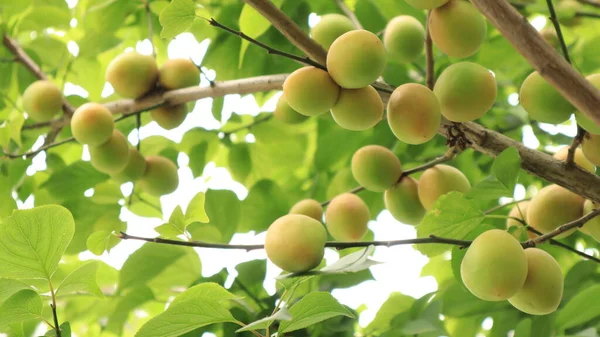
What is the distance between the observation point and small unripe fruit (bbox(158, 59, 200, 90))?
132 centimetres

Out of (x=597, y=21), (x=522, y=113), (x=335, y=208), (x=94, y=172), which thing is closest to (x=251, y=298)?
(x=335, y=208)

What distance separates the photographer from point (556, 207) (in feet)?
3.06

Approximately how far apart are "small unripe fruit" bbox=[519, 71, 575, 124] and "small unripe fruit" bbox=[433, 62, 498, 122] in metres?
0.05

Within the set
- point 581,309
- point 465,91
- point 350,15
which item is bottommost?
point 581,309

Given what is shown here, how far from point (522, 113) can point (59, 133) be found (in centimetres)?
109

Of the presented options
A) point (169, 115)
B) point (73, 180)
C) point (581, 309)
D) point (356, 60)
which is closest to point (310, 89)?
point (356, 60)

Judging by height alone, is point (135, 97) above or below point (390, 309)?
above

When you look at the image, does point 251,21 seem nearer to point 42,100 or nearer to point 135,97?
point 135,97

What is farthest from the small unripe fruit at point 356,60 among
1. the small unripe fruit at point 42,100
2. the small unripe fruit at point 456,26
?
the small unripe fruit at point 42,100

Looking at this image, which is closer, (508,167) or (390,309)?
(508,167)

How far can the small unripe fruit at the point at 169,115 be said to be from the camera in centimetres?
134

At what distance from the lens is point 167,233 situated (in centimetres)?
82

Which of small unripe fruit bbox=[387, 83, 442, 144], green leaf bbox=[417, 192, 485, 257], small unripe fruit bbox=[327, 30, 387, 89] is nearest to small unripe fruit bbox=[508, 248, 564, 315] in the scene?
green leaf bbox=[417, 192, 485, 257]

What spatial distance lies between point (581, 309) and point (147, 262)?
736mm
